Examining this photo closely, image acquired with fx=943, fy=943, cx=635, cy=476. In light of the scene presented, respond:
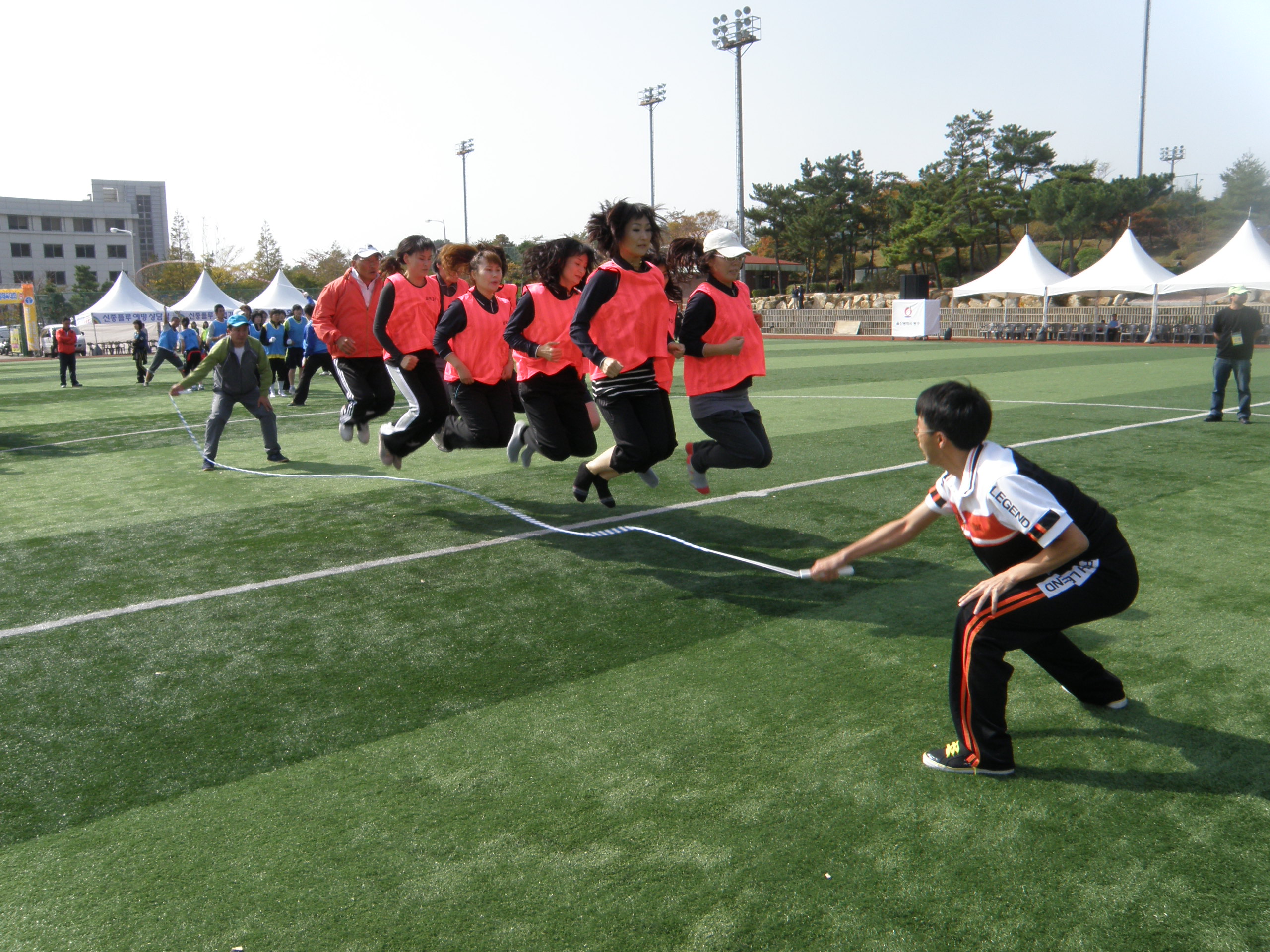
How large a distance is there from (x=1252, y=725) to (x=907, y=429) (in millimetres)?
8197

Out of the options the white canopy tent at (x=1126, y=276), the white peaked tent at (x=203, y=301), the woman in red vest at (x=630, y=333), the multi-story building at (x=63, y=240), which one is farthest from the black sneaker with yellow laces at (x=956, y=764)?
the multi-story building at (x=63, y=240)

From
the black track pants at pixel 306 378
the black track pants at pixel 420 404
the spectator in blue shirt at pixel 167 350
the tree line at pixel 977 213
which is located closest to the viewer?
→ the black track pants at pixel 420 404

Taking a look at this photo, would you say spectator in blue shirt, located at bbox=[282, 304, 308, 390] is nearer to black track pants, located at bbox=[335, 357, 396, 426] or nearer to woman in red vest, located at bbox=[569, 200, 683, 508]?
black track pants, located at bbox=[335, 357, 396, 426]

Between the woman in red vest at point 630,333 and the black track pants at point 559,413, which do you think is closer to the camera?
the woman in red vest at point 630,333

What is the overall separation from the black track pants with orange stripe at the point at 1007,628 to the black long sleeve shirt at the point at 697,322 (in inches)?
134

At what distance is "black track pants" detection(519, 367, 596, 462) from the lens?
685 centimetres

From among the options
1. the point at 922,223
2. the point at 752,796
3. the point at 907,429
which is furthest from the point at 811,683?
the point at 922,223

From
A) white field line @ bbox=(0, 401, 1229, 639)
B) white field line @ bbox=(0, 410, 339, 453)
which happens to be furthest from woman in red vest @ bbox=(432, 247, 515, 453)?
white field line @ bbox=(0, 410, 339, 453)

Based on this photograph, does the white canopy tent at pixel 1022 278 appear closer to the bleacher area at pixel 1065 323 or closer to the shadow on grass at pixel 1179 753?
the bleacher area at pixel 1065 323

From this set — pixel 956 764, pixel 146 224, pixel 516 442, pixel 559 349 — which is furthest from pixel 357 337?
pixel 146 224

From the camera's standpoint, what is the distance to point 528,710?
3.92 meters

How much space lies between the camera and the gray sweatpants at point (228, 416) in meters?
10.1

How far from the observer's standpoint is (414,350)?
→ 768 cm

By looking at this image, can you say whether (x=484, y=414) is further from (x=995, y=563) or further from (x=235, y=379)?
(x=995, y=563)
